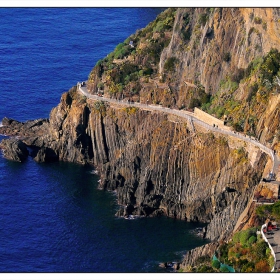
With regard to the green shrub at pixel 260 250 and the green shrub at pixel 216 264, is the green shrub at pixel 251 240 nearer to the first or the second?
the green shrub at pixel 260 250

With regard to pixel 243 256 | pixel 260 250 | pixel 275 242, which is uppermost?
pixel 275 242

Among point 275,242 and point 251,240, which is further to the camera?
point 251,240

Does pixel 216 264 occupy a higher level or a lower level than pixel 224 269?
lower

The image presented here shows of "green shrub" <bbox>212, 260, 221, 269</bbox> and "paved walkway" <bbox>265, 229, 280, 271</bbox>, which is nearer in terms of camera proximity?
"paved walkway" <bbox>265, 229, 280, 271</bbox>

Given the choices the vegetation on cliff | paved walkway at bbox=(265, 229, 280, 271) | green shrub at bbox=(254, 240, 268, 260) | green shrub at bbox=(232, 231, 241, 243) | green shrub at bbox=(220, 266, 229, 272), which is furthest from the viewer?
green shrub at bbox=(232, 231, 241, 243)

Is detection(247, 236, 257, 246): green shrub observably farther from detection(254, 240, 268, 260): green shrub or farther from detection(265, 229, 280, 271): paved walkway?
detection(265, 229, 280, 271): paved walkway

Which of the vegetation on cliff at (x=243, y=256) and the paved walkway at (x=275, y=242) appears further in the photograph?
the vegetation on cliff at (x=243, y=256)

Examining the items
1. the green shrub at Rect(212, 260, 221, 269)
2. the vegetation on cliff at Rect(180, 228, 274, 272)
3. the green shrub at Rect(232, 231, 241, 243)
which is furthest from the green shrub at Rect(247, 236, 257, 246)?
the green shrub at Rect(212, 260, 221, 269)

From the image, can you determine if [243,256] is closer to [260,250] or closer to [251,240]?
[260,250]

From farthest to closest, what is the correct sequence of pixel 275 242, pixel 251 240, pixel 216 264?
pixel 251 240, pixel 216 264, pixel 275 242

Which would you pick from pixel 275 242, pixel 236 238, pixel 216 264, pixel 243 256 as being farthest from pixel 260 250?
pixel 236 238

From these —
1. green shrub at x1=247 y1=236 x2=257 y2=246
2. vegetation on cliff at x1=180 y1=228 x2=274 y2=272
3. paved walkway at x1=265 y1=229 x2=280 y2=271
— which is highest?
paved walkway at x1=265 y1=229 x2=280 y2=271

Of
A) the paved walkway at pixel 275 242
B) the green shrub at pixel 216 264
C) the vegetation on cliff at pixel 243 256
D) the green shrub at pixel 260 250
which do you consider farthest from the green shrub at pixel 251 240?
the green shrub at pixel 216 264
